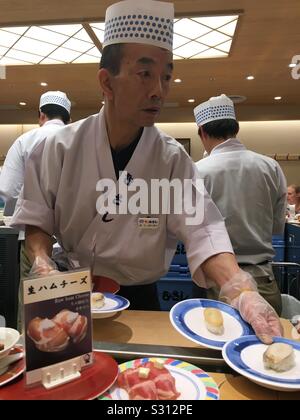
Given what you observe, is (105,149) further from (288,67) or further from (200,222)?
(288,67)

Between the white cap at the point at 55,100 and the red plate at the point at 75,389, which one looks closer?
the red plate at the point at 75,389

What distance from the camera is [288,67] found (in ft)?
15.6

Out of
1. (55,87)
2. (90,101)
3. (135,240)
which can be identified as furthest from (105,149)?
(90,101)

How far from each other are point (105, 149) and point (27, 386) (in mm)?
729

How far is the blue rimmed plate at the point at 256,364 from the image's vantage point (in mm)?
663

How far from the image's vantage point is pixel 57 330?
0.64 m

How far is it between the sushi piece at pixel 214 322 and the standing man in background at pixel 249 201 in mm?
901

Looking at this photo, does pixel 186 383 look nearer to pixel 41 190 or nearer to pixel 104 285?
pixel 104 285

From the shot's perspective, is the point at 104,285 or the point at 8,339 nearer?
the point at 8,339

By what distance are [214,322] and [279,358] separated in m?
0.21

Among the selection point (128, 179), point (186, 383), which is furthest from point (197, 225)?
point (186, 383)

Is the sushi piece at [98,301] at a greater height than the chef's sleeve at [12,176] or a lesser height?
A: lesser

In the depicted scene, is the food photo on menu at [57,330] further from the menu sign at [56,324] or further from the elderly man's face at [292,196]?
the elderly man's face at [292,196]

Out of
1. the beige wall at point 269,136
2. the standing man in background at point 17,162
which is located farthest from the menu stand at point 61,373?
the beige wall at point 269,136
